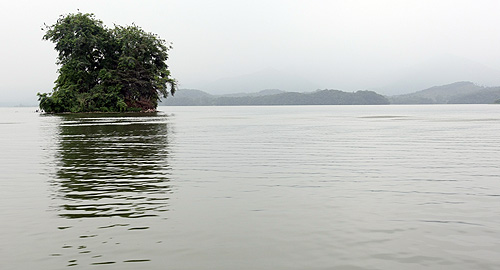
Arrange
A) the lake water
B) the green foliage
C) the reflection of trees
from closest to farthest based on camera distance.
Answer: the lake water
the reflection of trees
the green foliage

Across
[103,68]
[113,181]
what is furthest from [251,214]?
[103,68]

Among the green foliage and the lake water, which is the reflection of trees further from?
the green foliage

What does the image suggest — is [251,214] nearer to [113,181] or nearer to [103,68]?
[113,181]

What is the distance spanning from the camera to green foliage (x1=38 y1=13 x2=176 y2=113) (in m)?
97.1

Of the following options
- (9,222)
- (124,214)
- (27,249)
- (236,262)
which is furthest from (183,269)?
(9,222)

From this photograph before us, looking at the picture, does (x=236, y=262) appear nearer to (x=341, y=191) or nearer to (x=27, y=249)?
(x=27, y=249)

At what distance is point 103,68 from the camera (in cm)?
10256

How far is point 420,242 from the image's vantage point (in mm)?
7848

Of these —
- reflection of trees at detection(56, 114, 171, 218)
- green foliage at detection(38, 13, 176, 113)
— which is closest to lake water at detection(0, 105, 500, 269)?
reflection of trees at detection(56, 114, 171, 218)

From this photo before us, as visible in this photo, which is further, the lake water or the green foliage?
the green foliage

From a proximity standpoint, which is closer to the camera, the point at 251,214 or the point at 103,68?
the point at 251,214

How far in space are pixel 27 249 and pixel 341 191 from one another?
8087mm

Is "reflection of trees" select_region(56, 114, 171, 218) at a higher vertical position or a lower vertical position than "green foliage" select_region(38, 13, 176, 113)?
lower

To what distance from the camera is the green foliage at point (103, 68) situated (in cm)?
9712
